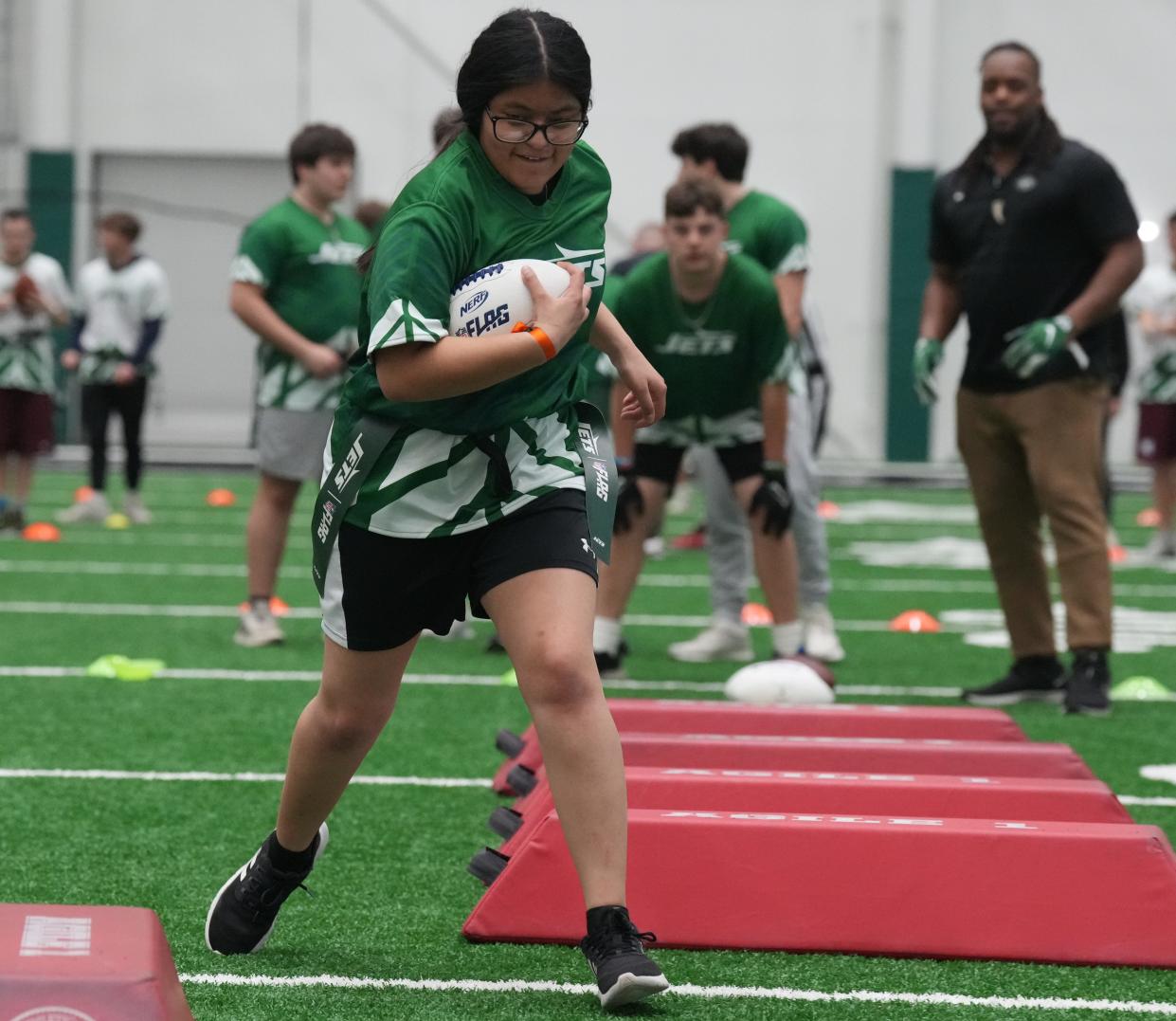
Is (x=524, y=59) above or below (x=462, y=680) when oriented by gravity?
above

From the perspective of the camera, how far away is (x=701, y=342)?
7137 millimetres

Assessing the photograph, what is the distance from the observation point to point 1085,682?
22.2 feet

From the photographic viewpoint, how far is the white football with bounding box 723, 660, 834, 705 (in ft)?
22.0

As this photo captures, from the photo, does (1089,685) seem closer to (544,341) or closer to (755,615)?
(755,615)

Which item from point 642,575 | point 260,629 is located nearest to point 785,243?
point 260,629

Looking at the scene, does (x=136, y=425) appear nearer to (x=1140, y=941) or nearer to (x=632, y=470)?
(x=632, y=470)

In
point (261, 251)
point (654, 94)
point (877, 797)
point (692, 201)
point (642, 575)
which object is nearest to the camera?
point (877, 797)

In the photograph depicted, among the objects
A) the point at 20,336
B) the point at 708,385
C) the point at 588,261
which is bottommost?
the point at 708,385

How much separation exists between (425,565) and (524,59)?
91 centimetres

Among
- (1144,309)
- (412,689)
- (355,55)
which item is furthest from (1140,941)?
(355,55)

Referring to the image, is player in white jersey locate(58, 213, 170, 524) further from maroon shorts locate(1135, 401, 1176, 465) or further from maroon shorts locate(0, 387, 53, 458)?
maroon shorts locate(1135, 401, 1176, 465)

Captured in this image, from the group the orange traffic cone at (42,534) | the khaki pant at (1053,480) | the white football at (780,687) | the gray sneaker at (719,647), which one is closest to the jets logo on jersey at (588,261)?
the white football at (780,687)

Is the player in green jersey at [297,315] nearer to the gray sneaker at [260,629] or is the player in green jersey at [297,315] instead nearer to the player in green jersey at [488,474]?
the gray sneaker at [260,629]

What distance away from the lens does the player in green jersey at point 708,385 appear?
7031mm
